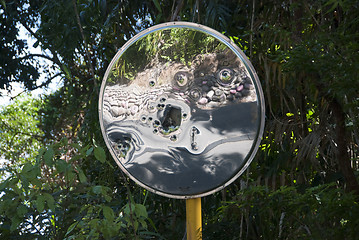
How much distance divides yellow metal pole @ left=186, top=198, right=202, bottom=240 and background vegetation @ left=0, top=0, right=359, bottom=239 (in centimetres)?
12

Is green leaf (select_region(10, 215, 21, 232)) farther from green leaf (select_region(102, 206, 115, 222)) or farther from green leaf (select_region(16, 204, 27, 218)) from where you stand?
green leaf (select_region(102, 206, 115, 222))

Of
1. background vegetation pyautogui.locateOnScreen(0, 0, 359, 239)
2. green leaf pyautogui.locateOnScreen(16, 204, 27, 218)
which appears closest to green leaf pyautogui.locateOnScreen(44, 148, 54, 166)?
background vegetation pyautogui.locateOnScreen(0, 0, 359, 239)

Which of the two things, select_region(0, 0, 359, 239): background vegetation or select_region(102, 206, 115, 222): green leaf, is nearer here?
select_region(0, 0, 359, 239): background vegetation

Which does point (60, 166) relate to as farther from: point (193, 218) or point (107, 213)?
point (193, 218)

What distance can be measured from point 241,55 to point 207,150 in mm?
288

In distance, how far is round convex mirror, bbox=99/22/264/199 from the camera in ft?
4.87

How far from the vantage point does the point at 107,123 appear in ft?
5.02

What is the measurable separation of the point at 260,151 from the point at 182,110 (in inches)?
32.8

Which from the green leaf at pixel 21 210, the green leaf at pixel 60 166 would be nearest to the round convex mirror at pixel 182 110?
the green leaf at pixel 60 166

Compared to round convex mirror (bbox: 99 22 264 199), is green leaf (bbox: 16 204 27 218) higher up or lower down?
lower down

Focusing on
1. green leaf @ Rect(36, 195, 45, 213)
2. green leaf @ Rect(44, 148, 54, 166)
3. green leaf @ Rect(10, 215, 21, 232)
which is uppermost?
green leaf @ Rect(44, 148, 54, 166)

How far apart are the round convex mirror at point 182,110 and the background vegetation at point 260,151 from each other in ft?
0.33

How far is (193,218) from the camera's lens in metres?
1.53

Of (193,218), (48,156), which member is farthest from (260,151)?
(48,156)
